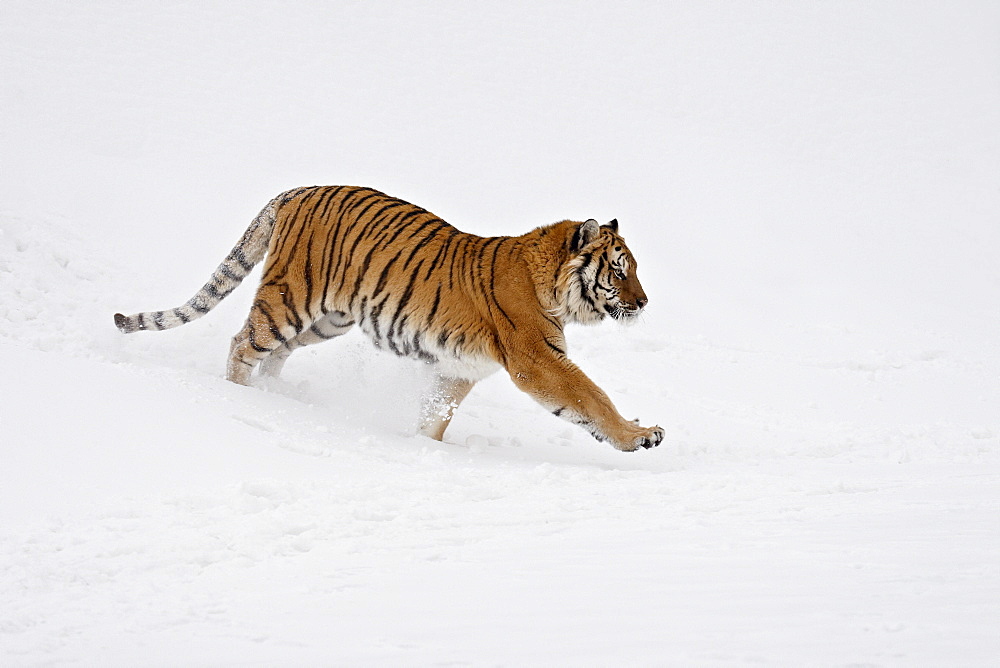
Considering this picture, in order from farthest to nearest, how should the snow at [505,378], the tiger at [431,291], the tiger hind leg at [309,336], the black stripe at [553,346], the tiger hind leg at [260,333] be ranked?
the tiger hind leg at [309,336] < the tiger hind leg at [260,333] < the tiger at [431,291] < the black stripe at [553,346] < the snow at [505,378]

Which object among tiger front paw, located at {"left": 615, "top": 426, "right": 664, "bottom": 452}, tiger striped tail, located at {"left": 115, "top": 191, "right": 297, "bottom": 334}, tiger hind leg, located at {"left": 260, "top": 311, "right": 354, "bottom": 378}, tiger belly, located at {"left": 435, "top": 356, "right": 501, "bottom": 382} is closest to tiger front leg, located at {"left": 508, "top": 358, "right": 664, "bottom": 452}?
tiger front paw, located at {"left": 615, "top": 426, "right": 664, "bottom": 452}

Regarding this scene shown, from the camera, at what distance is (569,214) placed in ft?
38.9

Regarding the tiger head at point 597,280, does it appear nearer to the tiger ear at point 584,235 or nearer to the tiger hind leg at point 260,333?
the tiger ear at point 584,235

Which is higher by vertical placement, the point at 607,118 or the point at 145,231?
the point at 607,118

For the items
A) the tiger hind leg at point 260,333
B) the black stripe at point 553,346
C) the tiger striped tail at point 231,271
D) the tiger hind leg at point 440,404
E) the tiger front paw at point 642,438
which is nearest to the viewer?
the tiger front paw at point 642,438

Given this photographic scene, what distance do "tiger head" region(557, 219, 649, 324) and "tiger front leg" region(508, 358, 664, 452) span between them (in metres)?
0.47

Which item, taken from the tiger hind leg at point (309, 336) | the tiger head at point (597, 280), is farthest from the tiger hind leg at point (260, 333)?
the tiger head at point (597, 280)

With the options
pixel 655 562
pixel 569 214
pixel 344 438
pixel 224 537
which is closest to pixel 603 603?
pixel 655 562

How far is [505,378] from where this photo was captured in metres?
7.25

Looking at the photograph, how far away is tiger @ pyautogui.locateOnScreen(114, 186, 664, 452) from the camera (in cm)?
530

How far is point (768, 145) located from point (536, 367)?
11.4 m

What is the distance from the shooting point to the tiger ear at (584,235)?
5.39 m

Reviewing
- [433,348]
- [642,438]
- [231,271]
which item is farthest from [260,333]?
[642,438]

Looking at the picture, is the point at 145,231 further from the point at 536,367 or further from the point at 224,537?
the point at 224,537
